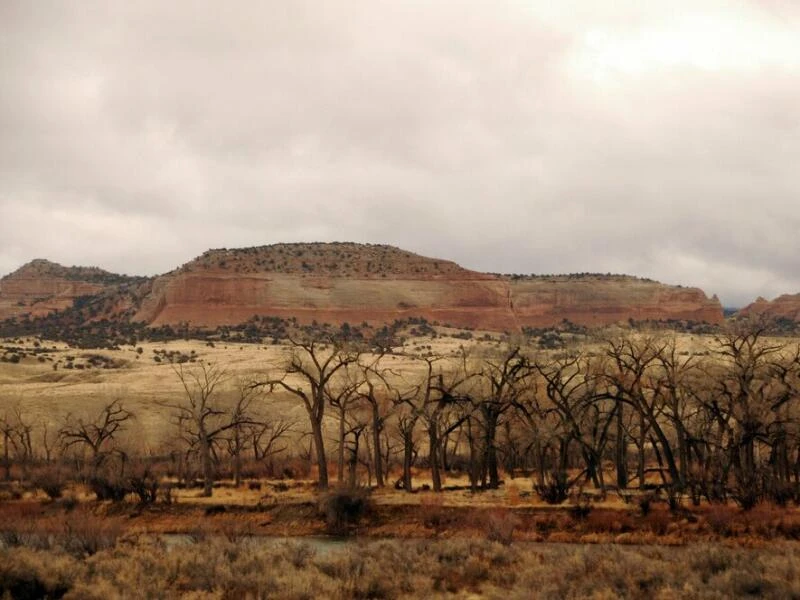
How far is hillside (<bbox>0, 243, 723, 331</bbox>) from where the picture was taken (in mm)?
135750

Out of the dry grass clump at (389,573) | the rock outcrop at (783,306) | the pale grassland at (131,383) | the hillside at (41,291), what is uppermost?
the hillside at (41,291)

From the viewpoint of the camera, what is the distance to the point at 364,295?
463 ft

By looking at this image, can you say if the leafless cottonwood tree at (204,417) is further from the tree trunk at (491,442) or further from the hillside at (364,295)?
→ the hillside at (364,295)

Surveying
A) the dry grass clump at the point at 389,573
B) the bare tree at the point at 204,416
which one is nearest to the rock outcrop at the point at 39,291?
the bare tree at the point at 204,416

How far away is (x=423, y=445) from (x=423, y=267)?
328 feet

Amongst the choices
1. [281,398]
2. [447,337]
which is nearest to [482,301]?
[447,337]

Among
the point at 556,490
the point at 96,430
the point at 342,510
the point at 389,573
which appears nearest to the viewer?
the point at 389,573

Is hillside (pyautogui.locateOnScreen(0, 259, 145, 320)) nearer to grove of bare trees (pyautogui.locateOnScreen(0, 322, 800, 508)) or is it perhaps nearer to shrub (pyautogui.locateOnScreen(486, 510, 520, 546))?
grove of bare trees (pyautogui.locateOnScreen(0, 322, 800, 508))

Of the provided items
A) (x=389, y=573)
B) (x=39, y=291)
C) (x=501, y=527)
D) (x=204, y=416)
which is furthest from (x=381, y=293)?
(x=389, y=573)

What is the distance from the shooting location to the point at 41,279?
19425 cm

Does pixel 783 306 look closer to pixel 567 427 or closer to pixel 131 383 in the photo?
pixel 131 383

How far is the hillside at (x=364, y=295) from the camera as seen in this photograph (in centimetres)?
13575

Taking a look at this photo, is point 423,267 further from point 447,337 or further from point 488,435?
point 488,435

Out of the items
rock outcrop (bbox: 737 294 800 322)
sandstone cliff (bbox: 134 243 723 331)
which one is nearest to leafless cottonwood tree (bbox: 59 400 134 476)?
sandstone cliff (bbox: 134 243 723 331)
